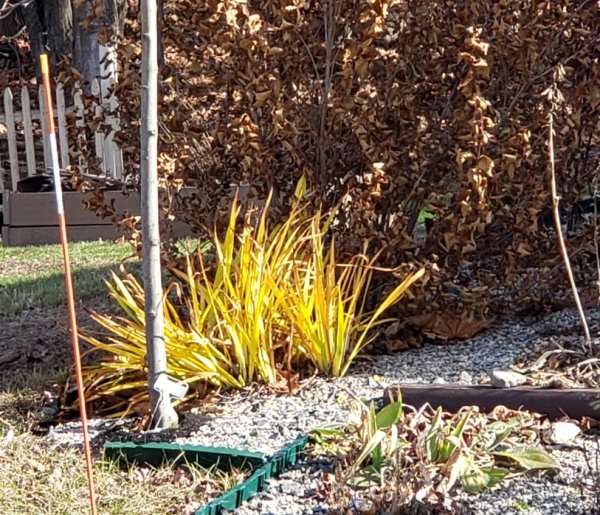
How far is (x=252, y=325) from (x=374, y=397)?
623 mm

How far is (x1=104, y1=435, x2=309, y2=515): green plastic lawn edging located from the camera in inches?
116

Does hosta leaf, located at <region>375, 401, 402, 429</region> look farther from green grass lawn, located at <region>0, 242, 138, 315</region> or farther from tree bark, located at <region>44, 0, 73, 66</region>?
tree bark, located at <region>44, 0, 73, 66</region>

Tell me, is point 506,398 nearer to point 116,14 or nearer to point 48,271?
point 48,271

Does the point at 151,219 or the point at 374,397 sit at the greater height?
the point at 151,219

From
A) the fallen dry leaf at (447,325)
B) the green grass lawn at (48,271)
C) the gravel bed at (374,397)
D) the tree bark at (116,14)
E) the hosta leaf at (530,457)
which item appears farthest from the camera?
the tree bark at (116,14)

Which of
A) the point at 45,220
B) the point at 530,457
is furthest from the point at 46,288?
the point at 530,457

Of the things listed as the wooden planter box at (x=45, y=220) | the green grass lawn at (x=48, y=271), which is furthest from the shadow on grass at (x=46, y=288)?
the wooden planter box at (x=45, y=220)

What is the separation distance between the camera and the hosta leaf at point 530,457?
9.78ft

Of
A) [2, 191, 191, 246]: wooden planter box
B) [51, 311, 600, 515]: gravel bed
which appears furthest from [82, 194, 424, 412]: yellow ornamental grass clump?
[2, 191, 191, 246]: wooden planter box

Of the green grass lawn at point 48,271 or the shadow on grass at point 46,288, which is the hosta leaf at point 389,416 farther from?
the shadow on grass at point 46,288

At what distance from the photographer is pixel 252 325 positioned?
411 centimetres

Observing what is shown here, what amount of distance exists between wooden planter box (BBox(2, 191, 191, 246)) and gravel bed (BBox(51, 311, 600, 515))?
5.61 metres

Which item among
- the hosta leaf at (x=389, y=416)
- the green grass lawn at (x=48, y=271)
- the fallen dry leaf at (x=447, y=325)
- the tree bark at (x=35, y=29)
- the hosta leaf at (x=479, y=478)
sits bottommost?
the green grass lawn at (x=48, y=271)

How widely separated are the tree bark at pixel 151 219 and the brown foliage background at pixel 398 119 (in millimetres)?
1059
